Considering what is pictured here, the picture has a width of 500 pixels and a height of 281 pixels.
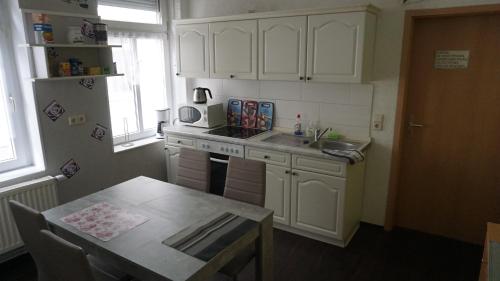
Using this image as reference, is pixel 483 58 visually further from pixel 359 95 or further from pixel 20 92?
pixel 20 92

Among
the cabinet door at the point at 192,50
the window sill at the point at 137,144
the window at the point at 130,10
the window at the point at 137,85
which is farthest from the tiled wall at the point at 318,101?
the window at the point at 130,10

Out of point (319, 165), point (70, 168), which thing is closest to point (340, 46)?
point (319, 165)

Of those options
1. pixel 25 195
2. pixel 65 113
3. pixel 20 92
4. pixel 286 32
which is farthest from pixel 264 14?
pixel 25 195

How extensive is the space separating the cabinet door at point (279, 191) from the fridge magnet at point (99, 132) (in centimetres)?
162

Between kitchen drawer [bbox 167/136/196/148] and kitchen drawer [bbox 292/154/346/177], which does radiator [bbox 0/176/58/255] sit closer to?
kitchen drawer [bbox 167/136/196/148]

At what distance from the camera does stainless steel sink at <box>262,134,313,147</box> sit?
10.5 feet

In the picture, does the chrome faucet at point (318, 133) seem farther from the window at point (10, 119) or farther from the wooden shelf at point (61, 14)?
the window at point (10, 119)

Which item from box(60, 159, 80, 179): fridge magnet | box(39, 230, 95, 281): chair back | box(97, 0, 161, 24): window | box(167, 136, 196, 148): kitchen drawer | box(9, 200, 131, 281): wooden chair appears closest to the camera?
box(39, 230, 95, 281): chair back

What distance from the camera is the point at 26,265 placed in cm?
277

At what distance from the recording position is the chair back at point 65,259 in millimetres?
1486

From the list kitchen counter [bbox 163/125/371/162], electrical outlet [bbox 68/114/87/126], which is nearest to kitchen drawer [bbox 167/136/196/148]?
kitchen counter [bbox 163/125/371/162]

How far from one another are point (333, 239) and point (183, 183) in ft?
4.60

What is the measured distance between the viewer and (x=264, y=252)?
2.09 m

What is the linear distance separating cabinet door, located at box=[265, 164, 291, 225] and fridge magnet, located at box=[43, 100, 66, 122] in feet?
6.13
